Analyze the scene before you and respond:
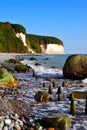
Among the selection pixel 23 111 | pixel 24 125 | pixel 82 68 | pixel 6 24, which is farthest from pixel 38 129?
pixel 6 24

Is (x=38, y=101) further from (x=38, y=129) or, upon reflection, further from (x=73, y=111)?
(x=38, y=129)

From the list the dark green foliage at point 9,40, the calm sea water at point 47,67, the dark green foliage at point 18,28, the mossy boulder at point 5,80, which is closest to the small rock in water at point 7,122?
the mossy boulder at point 5,80

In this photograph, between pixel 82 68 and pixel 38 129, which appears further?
pixel 82 68

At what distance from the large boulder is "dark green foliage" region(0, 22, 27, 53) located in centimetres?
10640

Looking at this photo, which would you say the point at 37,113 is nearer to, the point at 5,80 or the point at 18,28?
the point at 5,80

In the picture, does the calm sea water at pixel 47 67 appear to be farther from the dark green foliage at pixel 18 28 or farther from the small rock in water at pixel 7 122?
the dark green foliage at pixel 18 28

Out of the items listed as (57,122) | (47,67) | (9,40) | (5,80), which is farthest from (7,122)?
(9,40)

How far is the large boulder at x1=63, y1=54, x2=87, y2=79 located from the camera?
24.9 m

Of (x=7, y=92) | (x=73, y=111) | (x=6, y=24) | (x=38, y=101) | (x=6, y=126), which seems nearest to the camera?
(x=6, y=126)

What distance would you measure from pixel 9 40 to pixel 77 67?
115 metres

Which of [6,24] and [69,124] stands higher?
[6,24]

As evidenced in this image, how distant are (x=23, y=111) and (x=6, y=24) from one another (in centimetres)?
14163

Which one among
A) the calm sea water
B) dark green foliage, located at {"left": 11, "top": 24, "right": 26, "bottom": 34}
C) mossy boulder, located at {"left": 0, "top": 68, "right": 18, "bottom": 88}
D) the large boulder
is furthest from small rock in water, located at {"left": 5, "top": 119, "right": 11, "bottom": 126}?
dark green foliage, located at {"left": 11, "top": 24, "right": 26, "bottom": 34}

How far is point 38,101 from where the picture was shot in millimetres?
13766
